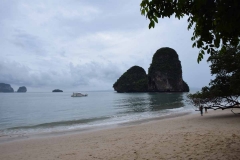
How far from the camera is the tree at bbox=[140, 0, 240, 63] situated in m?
2.63

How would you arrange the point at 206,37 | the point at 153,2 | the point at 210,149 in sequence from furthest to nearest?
the point at 210,149, the point at 206,37, the point at 153,2

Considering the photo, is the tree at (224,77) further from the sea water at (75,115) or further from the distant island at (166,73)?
the distant island at (166,73)

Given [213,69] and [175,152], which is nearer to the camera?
[175,152]

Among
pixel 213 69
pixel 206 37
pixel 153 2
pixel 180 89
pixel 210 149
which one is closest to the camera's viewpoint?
pixel 153 2

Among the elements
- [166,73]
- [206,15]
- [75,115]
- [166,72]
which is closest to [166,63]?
[166,72]

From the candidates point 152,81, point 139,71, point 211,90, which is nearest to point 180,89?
point 152,81

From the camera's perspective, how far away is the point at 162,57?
110 m

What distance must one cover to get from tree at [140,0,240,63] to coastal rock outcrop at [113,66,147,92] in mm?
124806

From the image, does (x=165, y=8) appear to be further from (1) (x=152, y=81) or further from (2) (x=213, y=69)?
(1) (x=152, y=81)

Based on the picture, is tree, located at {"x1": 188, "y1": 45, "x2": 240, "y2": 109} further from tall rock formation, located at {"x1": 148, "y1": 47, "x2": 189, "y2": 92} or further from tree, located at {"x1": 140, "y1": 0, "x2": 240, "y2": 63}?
Answer: tall rock formation, located at {"x1": 148, "y1": 47, "x2": 189, "y2": 92}

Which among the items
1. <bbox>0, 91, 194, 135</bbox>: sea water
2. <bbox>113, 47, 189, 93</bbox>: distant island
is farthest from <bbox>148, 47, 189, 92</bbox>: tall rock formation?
<bbox>0, 91, 194, 135</bbox>: sea water

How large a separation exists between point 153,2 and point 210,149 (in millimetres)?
5470

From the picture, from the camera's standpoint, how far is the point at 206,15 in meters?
3.11

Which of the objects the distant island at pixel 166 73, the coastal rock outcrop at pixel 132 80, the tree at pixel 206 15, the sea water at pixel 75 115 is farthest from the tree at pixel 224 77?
the coastal rock outcrop at pixel 132 80
